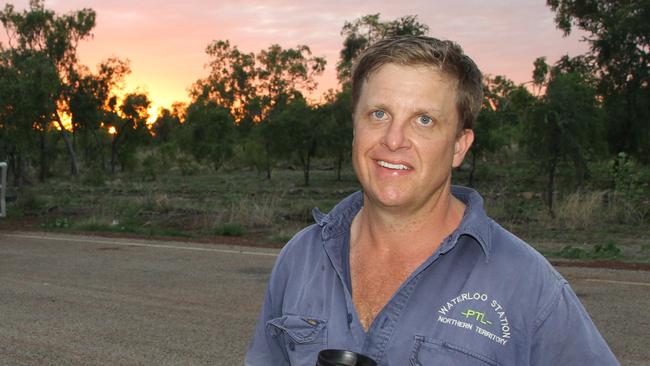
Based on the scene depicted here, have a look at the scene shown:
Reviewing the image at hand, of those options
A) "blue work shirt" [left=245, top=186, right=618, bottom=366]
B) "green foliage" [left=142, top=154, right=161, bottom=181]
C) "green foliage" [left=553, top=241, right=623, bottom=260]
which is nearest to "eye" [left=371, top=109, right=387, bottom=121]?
"blue work shirt" [left=245, top=186, right=618, bottom=366]

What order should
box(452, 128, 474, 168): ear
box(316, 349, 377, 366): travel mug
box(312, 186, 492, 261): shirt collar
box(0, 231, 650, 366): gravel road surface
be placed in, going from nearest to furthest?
box(316, 349, 377, 366): travel mug → box(312, 186, 492, 261): shirt collar → box(452, 128, 474, 168): ear → box(0, 231, 650, 366): gravel road surface

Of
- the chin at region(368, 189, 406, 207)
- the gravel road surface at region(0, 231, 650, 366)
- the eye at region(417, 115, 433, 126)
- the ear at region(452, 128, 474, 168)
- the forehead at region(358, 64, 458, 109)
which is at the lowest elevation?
the gravel road surface at region(0, 231, 650, 366)

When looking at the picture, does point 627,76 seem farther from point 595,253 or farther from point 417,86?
point 417,86

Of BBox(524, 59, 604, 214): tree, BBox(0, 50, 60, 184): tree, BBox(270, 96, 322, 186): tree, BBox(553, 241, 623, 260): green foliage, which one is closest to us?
BBox(553, 241, 623, 260): green foliage

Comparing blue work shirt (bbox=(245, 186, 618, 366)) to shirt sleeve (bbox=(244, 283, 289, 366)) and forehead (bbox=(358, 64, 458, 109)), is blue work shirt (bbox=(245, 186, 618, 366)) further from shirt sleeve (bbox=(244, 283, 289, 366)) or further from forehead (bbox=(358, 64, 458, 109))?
forehead (bbox=(358, 64, 458, 109))

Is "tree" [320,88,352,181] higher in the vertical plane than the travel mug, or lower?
higher

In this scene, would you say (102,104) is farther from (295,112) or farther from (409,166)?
(409,166)

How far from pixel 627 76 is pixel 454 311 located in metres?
31.0

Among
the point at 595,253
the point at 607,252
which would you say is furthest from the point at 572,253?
the point at 607,252

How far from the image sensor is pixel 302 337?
2398 millimetres

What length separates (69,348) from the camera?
693 cm

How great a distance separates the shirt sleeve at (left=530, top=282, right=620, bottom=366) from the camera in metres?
Answer: 2.08

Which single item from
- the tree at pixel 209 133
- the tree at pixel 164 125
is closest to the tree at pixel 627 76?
the tree at pixel 209 133

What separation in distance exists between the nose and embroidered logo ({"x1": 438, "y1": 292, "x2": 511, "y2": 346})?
50 cm
